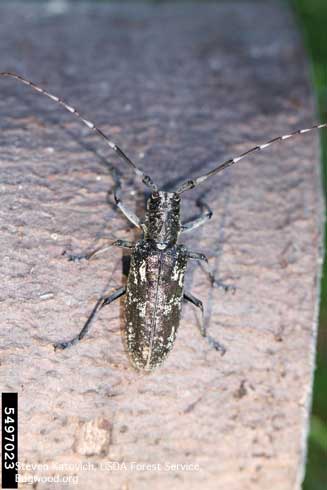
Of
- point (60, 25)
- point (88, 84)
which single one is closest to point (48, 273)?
point (88, 84)

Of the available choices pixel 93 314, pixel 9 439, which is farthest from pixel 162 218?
pixel 9 439

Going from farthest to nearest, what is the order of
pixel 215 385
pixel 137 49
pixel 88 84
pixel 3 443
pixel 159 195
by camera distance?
pixel 137 49 → pixel 88 84 → pixel 159 195 → pixel 215 385 → pixel 3 443

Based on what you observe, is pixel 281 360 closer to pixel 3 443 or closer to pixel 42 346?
pixel 42 346

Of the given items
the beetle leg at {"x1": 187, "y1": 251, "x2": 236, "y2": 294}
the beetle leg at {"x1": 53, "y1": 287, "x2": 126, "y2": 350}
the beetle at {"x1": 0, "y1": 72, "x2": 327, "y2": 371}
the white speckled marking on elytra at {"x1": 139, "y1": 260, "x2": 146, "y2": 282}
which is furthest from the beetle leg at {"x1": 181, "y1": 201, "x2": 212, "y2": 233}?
the beetle leg at {"x1": 53, "y1": 287, "x2": 126, "y2": 350}

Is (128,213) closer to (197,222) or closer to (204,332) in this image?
(197,222)

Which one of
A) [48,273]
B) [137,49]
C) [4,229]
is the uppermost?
[137,49]

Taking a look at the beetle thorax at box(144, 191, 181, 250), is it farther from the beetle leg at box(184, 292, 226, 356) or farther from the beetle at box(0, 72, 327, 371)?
the beetle leg at box(184, 292, 226, 356)
